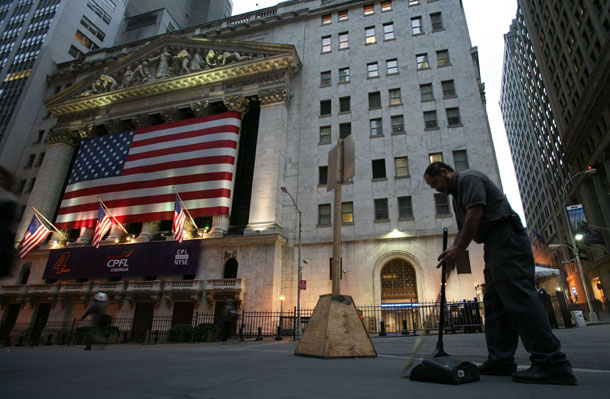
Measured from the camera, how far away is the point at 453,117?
26484 mm

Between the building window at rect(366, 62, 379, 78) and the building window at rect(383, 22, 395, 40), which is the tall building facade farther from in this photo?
the building window at rect(383, 22, 395, 40)

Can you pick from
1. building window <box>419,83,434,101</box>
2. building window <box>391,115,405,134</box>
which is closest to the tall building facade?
building window <box>419,83,434,101</box>

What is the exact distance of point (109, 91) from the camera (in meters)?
35.2

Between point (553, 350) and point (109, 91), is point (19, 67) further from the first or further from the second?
point (553, 350)

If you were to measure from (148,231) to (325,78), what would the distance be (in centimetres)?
2104

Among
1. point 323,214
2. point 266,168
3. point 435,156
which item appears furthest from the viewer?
point 266,168

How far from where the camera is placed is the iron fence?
16.5m

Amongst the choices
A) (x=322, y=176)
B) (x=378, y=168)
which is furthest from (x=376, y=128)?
(x=322, y=176)

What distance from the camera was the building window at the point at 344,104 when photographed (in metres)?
29.6

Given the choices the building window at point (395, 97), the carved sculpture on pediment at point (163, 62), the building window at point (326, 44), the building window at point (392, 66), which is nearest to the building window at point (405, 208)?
the building window at point (395, 97)

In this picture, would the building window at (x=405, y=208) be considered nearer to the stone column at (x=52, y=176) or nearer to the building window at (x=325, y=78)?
the building window at (x=325, y=78)

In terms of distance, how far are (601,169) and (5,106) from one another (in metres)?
75.0

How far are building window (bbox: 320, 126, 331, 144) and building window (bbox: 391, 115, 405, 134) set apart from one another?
5.46 m

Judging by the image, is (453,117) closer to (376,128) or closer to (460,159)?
(460,159)
